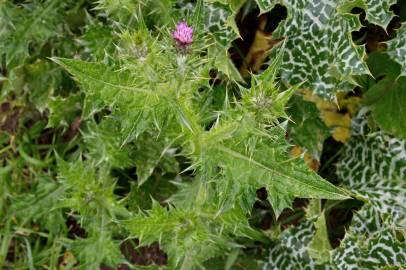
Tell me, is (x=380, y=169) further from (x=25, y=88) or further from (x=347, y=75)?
(x=25, y=88)

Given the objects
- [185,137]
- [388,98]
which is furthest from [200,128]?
[388,98]

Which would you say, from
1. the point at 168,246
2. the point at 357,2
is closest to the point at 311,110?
the point at 357,2

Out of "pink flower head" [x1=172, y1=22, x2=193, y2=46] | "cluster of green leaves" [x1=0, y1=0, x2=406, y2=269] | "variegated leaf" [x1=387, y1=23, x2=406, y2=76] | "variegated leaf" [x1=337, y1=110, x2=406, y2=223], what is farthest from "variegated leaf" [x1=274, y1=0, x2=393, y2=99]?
"pink flower head" [x1=172, y1=22, x2=193, y2=46]

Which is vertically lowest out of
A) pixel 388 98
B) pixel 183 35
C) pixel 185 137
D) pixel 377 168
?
pixel 377 168

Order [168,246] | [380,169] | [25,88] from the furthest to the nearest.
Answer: [25,88]
[380,169]
[168,246]

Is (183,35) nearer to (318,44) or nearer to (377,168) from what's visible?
(318,44)

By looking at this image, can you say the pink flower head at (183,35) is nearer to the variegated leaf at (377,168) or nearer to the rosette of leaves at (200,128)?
the rosette of leaves at (200,128)

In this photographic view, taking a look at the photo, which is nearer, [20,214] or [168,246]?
[168,246]
